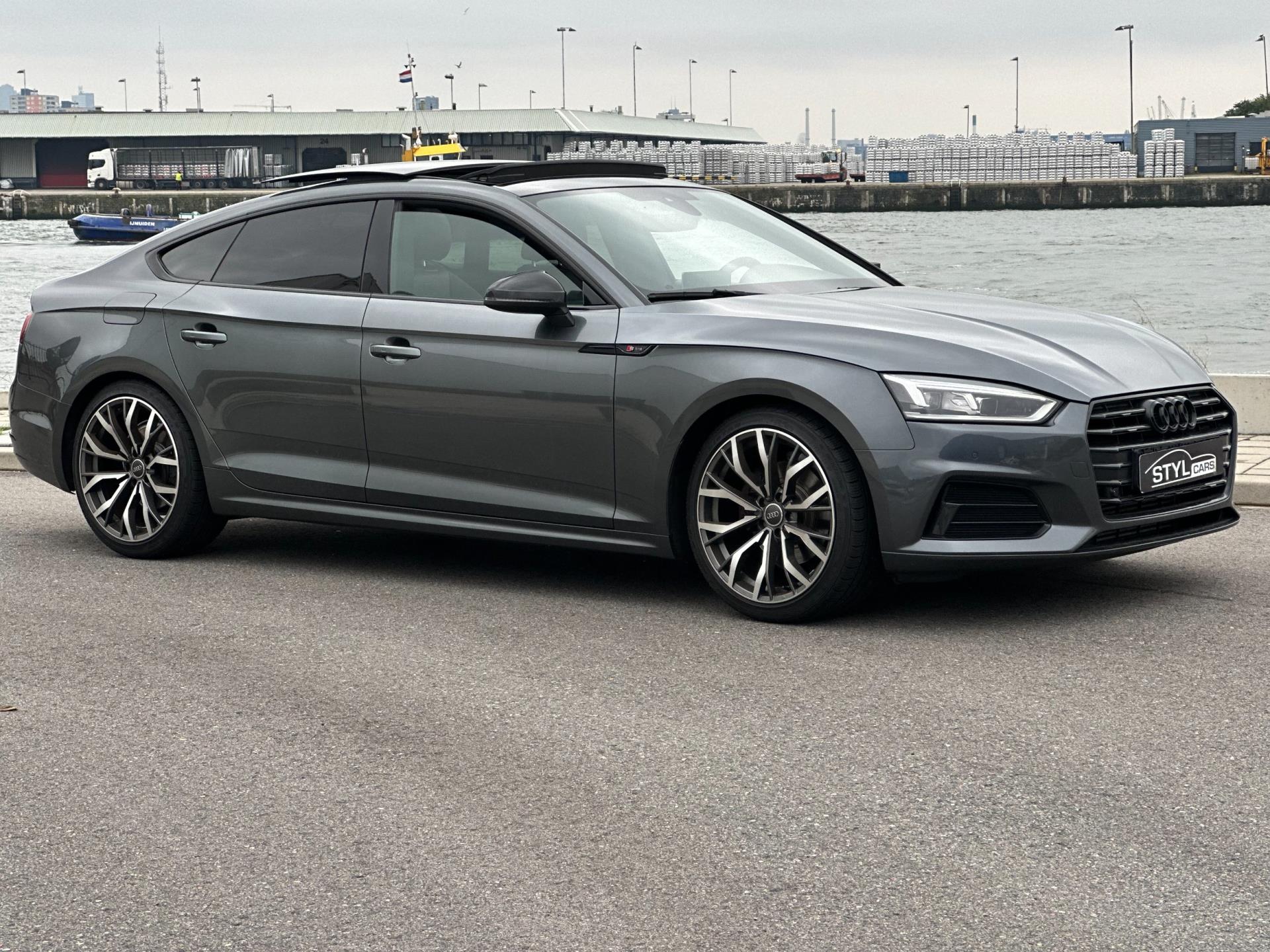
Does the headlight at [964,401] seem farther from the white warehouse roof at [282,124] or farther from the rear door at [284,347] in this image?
the white warehouse roof at [282,124]

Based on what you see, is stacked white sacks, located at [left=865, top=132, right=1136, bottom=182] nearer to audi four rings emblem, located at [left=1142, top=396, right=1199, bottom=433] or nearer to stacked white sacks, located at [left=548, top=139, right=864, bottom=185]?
stacked white sacks, located at [left=548, top=139, right=864, bottom=185]

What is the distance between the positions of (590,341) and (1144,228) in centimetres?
8020

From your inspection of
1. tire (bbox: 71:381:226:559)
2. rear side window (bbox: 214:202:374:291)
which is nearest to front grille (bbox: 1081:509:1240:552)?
rear side window (bbox: 214:202:374:291)

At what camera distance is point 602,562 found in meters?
7.05

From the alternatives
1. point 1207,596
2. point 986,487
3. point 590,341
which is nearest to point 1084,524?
point 986,487

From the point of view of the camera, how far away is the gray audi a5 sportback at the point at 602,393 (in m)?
5.42

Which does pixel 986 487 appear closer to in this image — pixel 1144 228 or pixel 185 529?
pixel 185 529

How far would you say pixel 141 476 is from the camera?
7.19 m

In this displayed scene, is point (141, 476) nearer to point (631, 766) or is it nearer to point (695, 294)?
point (695, 294)

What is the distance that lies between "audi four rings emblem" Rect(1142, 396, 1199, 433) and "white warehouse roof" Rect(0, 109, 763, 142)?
409ft

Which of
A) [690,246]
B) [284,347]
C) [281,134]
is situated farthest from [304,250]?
[281,134]

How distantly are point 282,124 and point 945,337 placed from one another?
131972 millimetres

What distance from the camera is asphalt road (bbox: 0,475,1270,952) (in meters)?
3.34

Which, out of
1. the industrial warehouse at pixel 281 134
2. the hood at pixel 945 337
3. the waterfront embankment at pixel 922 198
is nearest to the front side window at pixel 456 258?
the hood at pixel 945 337
